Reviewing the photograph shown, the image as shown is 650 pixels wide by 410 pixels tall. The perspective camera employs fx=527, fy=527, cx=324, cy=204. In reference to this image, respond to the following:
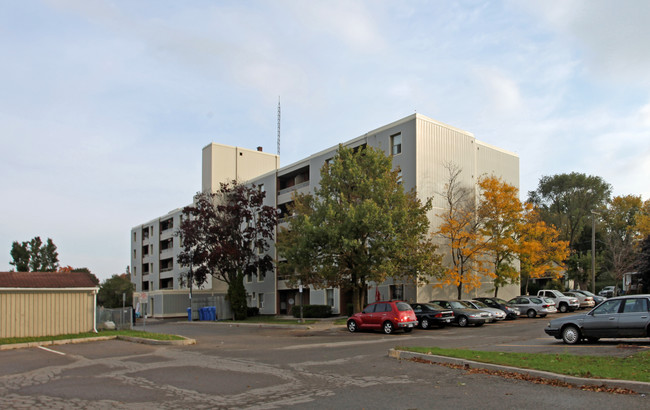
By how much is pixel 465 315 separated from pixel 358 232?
7.35 metres

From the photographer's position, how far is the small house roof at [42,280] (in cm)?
2517

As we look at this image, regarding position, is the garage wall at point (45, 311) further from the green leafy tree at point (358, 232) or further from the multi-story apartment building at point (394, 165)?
the multi-story apartment building at point (394, 165)

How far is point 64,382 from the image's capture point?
1195cm

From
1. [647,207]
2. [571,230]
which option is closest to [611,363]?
[647,207]

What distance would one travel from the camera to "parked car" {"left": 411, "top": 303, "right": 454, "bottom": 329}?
89.4 feet

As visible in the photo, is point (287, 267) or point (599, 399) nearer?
point (599, 399)

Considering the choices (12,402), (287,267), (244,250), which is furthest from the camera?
(244,250)

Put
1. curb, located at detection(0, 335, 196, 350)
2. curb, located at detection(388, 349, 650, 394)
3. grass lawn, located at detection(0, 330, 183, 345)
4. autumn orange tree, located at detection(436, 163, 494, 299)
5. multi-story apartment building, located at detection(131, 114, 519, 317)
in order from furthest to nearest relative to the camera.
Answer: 1. multi-story apartment building, located at detection(131, 114, 519, 317)
2. autumn orange tree, located at detection(436, 163, 494, 299)
3. grass lawn, located at detection(0, 330, 183, 345)
4. curb, located at detection(0, 335, 196, 350)
5. curb, located at detection(388, 349, 650, 394)

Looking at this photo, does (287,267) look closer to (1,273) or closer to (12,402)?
(1,273)

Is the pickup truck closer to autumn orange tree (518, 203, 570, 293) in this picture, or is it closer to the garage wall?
autumn orange tree (518, 203, 570, 293)

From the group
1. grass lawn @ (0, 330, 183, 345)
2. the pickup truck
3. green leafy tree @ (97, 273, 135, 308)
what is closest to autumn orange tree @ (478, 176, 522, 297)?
the pickup truck

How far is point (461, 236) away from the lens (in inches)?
1404

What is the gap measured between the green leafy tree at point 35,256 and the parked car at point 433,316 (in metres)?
67.1

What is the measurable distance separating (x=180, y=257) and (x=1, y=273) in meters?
21.1
